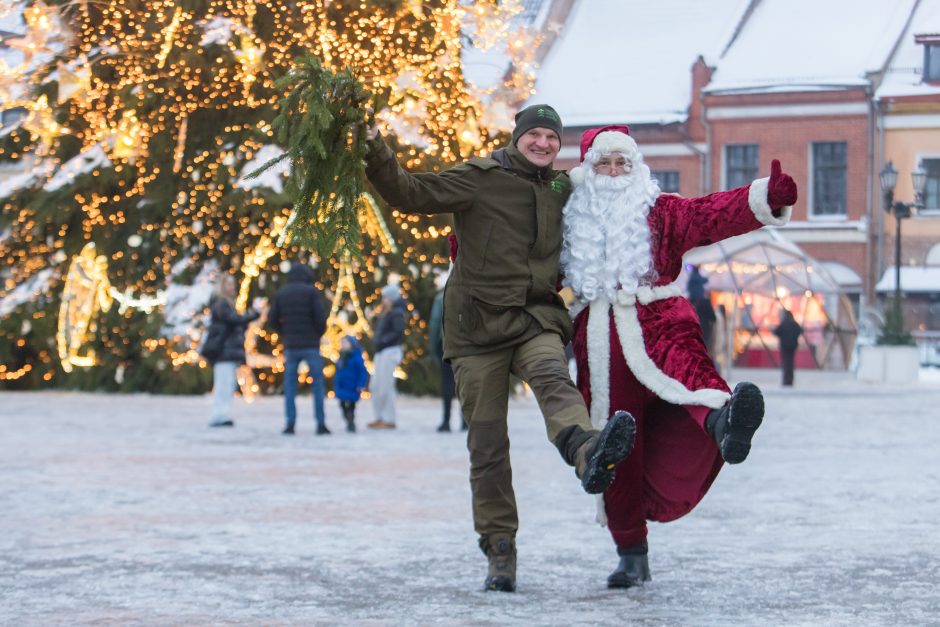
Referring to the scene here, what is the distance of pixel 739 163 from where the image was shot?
4728cm

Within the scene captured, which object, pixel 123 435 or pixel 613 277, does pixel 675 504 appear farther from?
pixel 123 435

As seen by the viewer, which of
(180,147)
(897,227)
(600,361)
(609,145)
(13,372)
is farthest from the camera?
(897,227)

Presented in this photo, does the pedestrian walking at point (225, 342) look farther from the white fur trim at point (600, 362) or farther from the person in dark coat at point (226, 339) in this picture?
the white fur trim at point (600, 362)

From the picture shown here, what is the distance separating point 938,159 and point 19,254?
29019 mm

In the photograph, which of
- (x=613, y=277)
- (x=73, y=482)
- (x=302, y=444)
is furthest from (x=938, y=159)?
(x=613, y=277)

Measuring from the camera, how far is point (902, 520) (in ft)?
30.0

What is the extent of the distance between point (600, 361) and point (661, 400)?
31 centimetres

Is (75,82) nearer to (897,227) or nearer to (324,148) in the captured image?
(897,227)

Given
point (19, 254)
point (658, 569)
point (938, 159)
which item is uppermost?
point (938, 159)

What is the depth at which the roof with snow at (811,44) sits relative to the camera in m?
45.6

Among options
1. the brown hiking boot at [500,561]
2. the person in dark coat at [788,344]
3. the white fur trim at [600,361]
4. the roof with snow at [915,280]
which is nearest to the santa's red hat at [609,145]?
the white fur trim at [600,361]

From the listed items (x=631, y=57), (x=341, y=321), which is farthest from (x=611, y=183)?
(x=631, y=57)

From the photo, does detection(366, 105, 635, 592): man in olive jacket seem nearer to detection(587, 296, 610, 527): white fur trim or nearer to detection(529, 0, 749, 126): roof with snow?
detection(587, 296, 610, 527): white fur trim

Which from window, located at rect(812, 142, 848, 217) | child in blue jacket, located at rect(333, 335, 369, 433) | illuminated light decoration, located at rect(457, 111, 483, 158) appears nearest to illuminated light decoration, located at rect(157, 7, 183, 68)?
illuminated light decoration, located at rect(457, 111, 483, 158)
